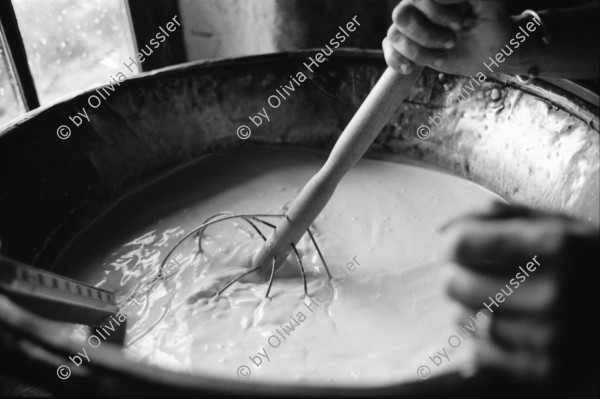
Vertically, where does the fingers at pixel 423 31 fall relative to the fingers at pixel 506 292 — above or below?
above

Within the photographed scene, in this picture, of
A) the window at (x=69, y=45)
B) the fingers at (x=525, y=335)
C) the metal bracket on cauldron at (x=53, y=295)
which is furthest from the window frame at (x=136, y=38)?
the fingers at (x=525, y=335)

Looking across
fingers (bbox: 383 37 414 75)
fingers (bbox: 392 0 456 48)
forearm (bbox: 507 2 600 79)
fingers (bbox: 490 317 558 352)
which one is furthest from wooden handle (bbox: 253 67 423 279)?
fingers (bbox: 490 317 558 352)

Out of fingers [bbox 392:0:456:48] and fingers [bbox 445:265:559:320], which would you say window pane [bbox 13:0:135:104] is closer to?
fingers [bbox 392:0:456:48]

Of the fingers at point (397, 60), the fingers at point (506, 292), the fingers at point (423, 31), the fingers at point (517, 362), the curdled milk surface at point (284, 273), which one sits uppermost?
the fingers at point (423, 31)

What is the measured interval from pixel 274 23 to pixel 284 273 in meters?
1.47

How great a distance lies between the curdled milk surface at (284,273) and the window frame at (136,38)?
2.71 feet

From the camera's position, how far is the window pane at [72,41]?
2502 millimetres

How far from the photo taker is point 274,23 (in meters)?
2.65

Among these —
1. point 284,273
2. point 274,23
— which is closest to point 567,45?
point 284,273

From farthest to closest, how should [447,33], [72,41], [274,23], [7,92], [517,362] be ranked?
[72,41] → [274,23] → [7,92] → [447,33] → [517,362]

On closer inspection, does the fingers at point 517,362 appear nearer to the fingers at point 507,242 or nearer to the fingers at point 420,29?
the fingers at point 507,242

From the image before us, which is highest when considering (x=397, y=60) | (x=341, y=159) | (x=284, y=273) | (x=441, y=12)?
(x=441, y=12)

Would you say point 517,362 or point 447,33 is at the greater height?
point 447,33

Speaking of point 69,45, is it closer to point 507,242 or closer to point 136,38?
point 136,38
